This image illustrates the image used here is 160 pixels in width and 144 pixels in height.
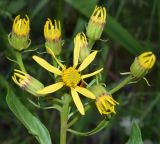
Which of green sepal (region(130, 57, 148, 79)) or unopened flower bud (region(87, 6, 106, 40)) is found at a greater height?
unopened flower bud (region(87, 6, 106, 40))

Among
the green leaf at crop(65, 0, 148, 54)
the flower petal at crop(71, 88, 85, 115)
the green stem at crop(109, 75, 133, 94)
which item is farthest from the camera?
the green leaf at crop(65, 0, 148, 54)

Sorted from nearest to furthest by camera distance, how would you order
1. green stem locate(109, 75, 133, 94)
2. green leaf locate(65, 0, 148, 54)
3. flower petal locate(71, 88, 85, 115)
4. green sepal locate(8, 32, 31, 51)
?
flower petal locate(71, 88, 85, 115) → green stem locate(109, 75, 133, 94) → green sepal locate(8, 32, 31, 51) → green leaf locate(65, 0, 148, 54)

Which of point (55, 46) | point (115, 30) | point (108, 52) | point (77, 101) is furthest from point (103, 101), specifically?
point (108, 52)

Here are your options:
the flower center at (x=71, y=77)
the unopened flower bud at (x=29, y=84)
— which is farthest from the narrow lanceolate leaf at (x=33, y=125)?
the flower center at (x=71, y=77)

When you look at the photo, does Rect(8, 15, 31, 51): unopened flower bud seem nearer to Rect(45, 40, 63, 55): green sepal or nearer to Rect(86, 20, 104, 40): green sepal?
Rect(45, 40, 63, 55): green sepal

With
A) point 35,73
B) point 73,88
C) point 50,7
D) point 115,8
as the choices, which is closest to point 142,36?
point 115,8

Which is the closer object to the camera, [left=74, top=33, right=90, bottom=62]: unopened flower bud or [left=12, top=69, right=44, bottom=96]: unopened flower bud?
[left=12, top=69, right=44, bottom=96]: unopened flower bud

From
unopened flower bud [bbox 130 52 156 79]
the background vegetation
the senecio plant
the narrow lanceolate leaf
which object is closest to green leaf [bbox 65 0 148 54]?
the background vegetation

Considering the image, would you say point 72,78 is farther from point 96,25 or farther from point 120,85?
point 96,25
